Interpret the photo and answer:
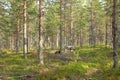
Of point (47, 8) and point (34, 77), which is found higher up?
point (47, 8)

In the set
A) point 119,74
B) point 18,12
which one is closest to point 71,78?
Result: point 119,74

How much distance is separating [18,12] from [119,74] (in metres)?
27.6

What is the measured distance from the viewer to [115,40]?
17.7 meters

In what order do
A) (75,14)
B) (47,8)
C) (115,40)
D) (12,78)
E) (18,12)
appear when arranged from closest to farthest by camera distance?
(12,78) → (115,40) → (47,8) → (18,12) → (75,14)

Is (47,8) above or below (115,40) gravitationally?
above

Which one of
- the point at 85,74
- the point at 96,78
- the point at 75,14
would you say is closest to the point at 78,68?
the point at 85,74

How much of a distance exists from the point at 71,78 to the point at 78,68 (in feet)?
8.71

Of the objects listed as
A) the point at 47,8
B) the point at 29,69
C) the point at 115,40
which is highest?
the point at 47,8

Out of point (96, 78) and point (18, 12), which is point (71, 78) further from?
point (18, 12)

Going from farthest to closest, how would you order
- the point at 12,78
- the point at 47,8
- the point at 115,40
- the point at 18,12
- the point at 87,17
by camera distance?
1. the point at 87,17
2. the point at 18,12
3. the point at 47,8
4. the point at 115,40
5. the point at 12,78

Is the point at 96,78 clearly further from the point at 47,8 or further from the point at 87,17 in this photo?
the point at 87,17

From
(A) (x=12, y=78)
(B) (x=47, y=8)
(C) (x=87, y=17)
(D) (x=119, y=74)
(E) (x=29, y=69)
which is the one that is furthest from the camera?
(C) (x=87, y=17)

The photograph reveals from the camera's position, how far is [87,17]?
6438 centimetres

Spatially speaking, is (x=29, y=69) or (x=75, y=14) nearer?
(x=29, y=69)
